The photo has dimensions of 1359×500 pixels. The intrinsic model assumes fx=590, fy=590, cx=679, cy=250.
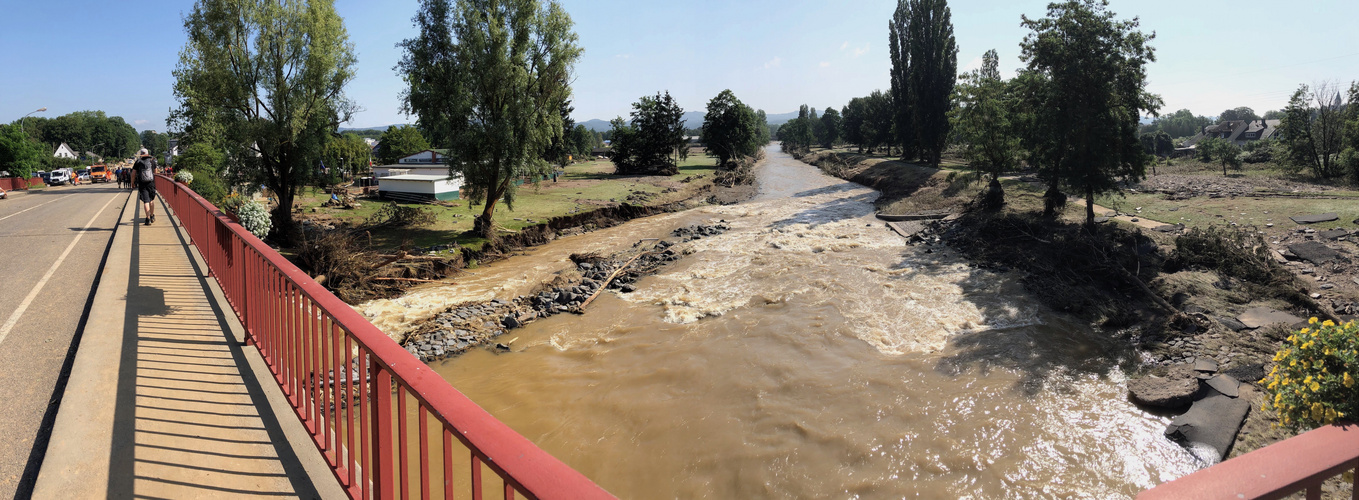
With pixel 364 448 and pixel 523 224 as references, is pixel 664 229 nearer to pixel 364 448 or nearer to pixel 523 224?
pixel 523 224

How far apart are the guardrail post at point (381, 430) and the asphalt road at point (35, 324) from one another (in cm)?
233

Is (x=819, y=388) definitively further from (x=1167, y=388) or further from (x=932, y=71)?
(x=932, y=71)

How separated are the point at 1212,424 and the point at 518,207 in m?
23.9

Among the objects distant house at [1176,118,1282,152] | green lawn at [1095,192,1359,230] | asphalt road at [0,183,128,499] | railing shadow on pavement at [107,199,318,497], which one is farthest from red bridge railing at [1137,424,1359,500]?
distant house at [1176,118,1282,152]

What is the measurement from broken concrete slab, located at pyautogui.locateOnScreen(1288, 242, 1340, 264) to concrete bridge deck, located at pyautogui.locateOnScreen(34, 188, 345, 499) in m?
17.3

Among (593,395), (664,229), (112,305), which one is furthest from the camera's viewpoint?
(664,229)

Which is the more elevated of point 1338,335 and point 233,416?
point 1338,335

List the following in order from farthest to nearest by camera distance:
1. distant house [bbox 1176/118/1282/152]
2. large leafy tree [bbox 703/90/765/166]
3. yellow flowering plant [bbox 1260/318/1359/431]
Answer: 1. distant house [bbox 1176/118/1282/152]
2. large leafy tree [bbox 703/90/765/166]
3. yellow flowering plant [bbox 1260/318/1359/431]

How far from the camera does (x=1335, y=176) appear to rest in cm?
2550

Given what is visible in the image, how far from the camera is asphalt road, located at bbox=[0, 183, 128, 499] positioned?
12.3 ft

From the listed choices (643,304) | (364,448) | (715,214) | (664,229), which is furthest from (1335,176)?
(364,448)

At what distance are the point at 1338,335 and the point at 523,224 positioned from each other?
68.4ft

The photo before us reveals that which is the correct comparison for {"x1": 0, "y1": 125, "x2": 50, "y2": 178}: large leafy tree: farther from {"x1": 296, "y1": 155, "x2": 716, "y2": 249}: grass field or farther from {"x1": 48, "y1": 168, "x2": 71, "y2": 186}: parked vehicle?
{"x1": 296, "y1": 155, "x2": 716, "y2": 249}: grass field

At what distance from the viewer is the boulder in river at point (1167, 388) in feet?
27.5
